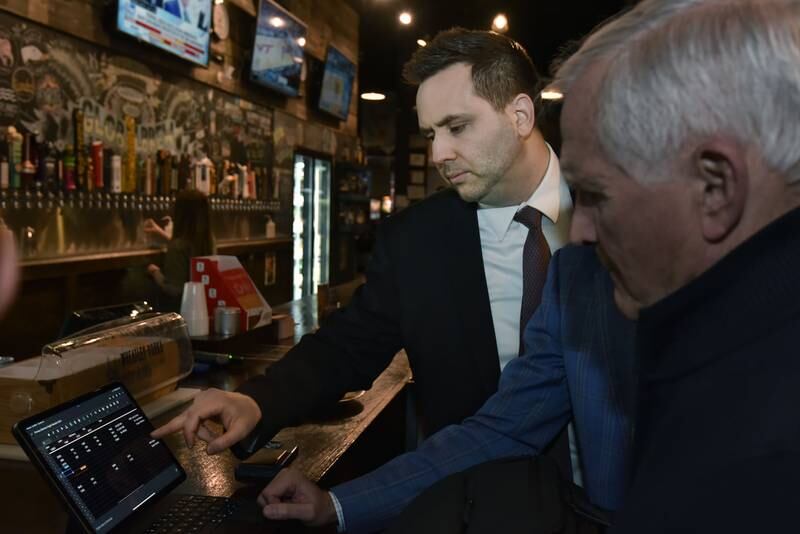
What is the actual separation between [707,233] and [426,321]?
1229 mm

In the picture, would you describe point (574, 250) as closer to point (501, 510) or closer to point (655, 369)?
point (501, 510)

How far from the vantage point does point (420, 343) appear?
1.95 m

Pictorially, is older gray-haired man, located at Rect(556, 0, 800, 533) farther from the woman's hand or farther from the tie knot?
the woman's hand

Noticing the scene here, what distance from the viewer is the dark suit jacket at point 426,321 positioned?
1901 mm

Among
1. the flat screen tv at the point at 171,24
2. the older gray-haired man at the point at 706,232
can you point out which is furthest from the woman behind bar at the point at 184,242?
the older gray-haired man at the point at 706,232

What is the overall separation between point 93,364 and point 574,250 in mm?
1127

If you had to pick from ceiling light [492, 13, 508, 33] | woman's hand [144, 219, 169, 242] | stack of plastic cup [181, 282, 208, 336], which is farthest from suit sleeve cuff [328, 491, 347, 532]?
ceiling light [492, 13, 508, 33]

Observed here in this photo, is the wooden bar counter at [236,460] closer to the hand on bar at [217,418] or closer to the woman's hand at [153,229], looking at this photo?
the hand on bar at [217,418]

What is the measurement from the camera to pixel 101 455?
129 cm

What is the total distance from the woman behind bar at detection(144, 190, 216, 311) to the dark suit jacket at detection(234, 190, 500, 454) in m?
3.19

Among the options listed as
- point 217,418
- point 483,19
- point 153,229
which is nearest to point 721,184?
point 217,418

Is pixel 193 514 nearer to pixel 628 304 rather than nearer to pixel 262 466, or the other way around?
pixel 262 466

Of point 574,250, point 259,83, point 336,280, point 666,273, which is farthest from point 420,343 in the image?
point 336,280

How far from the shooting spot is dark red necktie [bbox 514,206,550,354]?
188cm
